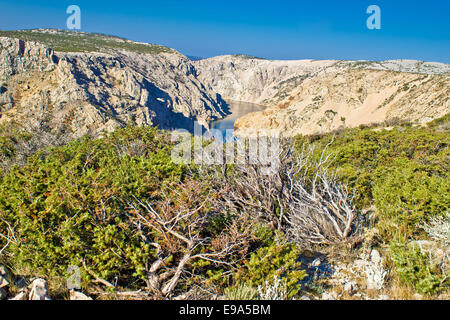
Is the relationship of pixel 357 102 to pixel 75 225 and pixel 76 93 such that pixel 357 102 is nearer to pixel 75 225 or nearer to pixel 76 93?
pixel 75 225

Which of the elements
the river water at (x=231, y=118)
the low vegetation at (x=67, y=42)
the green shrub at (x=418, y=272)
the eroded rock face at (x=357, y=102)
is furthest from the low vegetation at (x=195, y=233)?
the low vegetation at (x=67, y=42)

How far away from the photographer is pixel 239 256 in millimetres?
3723

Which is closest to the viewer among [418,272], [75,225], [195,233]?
[418,272]

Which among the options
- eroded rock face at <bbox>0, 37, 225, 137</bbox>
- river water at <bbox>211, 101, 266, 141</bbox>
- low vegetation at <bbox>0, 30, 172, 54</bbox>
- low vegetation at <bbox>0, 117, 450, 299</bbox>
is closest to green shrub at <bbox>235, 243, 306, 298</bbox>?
low vegetation at <bbox>0, 117, 450, 299</bbox>

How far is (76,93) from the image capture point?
44.0 metres

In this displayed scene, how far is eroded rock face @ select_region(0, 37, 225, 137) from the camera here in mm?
37656

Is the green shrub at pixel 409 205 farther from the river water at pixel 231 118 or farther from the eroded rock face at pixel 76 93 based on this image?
the river water at pixel 231 118

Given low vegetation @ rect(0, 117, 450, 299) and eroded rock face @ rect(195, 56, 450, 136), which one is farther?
eroded rock face @ rect(195, 56, 450, 136)

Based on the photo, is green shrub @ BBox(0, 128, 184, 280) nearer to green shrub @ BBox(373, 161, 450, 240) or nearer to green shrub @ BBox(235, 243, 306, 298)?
green shrub @ BBox(235, 243, 306, 298)

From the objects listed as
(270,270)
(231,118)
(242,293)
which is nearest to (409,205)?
(270,270)

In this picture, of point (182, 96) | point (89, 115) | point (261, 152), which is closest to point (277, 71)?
point (182, 96)

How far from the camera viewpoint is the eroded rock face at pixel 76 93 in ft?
124
